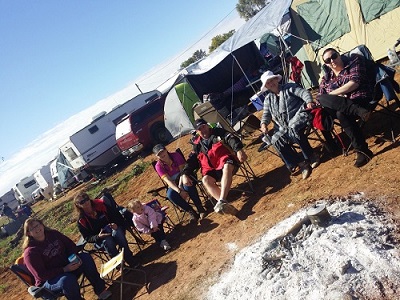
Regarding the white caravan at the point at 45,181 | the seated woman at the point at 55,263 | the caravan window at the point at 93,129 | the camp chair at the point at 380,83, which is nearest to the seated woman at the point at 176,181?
the seated woman at the point at 55,263

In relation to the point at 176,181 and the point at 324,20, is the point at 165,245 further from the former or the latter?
the point at 324,20

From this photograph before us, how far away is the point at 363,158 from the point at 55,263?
4.01 m

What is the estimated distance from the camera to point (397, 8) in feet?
24.5

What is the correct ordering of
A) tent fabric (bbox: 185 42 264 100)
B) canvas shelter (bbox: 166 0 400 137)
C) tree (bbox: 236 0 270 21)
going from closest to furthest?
canvas shelter (bbox: 166 0 400 137) → tent fabric (bbox: 185 42 264 100) → tree (bbox: 236 0 270 21)

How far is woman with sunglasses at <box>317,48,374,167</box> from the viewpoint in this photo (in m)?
4.14

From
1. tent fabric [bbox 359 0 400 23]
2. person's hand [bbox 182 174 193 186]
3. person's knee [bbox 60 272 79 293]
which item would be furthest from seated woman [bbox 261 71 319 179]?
tent fabric [bbox 359 0 400 23]

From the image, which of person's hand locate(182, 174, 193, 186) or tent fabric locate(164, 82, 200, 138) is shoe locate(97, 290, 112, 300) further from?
tent fabric locate(164, 82, 200, 138)

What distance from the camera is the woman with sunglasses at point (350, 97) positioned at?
414cm

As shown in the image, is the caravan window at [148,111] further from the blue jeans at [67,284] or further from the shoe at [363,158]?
the shoe at [363,158]

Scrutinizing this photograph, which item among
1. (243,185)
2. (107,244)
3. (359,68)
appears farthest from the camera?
(243,185)

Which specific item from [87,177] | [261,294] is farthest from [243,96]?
[87,177]

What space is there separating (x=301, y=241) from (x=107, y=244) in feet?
9.65

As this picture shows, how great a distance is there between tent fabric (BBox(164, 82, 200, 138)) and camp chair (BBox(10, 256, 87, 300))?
25.9 feet

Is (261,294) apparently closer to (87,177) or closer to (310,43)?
(310,43)
